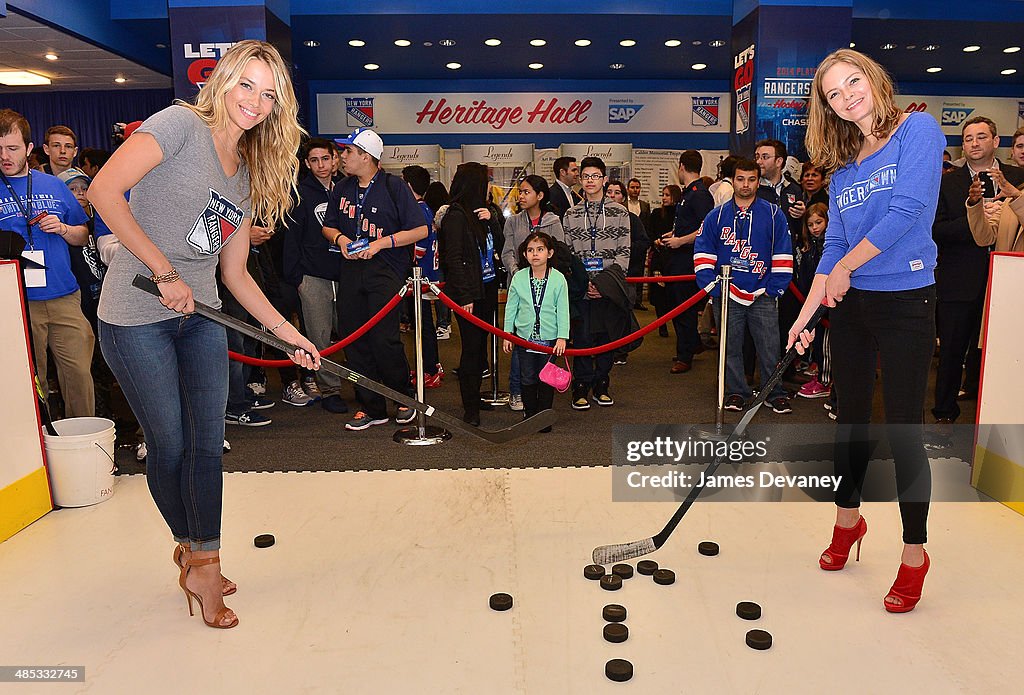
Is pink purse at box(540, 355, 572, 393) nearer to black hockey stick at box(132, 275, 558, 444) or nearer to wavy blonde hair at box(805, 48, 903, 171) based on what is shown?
black hockey stick at box(132, 275, 558, 444)

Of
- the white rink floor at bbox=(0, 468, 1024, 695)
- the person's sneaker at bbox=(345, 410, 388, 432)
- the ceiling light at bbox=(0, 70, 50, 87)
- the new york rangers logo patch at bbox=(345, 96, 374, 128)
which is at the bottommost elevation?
the white rink floor at bbox=(0, 468, 1024, 695)

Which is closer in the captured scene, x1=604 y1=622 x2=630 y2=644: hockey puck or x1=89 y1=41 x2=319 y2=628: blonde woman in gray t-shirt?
x1=89 y1=41 x2=319 y2=628: blonde woman in gray t-shirt

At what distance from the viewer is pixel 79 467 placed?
3.49 m

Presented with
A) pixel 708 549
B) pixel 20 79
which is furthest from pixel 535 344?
pixel 20 79

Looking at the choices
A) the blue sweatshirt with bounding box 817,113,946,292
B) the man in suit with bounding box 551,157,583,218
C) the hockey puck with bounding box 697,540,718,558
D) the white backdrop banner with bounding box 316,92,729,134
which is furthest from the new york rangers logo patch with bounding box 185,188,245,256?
the white backdrop banner with bounding box 316,92,729,134

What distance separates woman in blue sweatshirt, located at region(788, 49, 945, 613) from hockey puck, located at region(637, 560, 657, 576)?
0.73 m

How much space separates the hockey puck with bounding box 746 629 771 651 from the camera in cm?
231

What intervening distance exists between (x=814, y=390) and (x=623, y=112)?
31.2ft

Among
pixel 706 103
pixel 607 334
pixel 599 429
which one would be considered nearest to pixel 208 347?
pixel 599 429

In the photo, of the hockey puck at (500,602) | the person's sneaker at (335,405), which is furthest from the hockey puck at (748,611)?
the person's sneaker at (335,405)

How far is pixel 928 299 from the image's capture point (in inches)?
94.7

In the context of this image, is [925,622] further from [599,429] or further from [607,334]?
[607,334]

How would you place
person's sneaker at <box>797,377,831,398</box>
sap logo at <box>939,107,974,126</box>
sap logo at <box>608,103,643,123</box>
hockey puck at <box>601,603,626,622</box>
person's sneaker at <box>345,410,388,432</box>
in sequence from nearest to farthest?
hockey puck at <box>601,603,626,622</box> < person's sneaker at <box>345,410,388,432</box> < person's sneaker at <box>797,377,831,398</box> < sap logo at <box>608,103,643,123</box> < sap logo at <box>939,107,974,126</box>

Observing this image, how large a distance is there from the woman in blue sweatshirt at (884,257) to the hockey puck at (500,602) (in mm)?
1160
